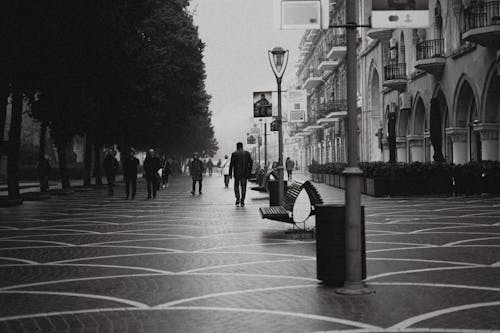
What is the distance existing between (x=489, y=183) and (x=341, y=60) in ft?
116

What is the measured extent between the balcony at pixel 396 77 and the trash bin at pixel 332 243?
31638mm

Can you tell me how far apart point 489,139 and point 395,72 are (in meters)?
12.2

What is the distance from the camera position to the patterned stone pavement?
20.0ft

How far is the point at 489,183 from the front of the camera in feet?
78.4

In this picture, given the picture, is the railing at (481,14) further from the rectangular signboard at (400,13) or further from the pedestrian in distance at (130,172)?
the rectangular signboard at (400,13)

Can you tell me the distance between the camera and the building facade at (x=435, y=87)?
87.3ft

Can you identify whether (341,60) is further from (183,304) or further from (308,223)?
(183,304)

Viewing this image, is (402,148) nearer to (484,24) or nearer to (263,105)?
(484,24)

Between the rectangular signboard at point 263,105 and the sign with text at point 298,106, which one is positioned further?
the sign with text at point 298,106

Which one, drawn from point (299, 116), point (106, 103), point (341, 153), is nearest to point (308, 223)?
point (299, 116)

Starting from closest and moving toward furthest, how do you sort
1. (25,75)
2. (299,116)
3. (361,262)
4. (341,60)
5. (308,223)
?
1. (361,262)
2. (308,223)
3. (25,75)
4. (299,116)
5. (341,60)

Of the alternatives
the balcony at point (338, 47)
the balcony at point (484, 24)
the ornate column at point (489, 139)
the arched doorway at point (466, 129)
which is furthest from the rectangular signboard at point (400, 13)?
the balcony at point (338, 47)

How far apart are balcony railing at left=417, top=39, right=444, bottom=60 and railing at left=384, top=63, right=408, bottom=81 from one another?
16.6ft

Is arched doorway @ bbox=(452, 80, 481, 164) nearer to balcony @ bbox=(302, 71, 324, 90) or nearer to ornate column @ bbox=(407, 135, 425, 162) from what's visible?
ornate column @ bbox=(407, 135, 425, 162)
